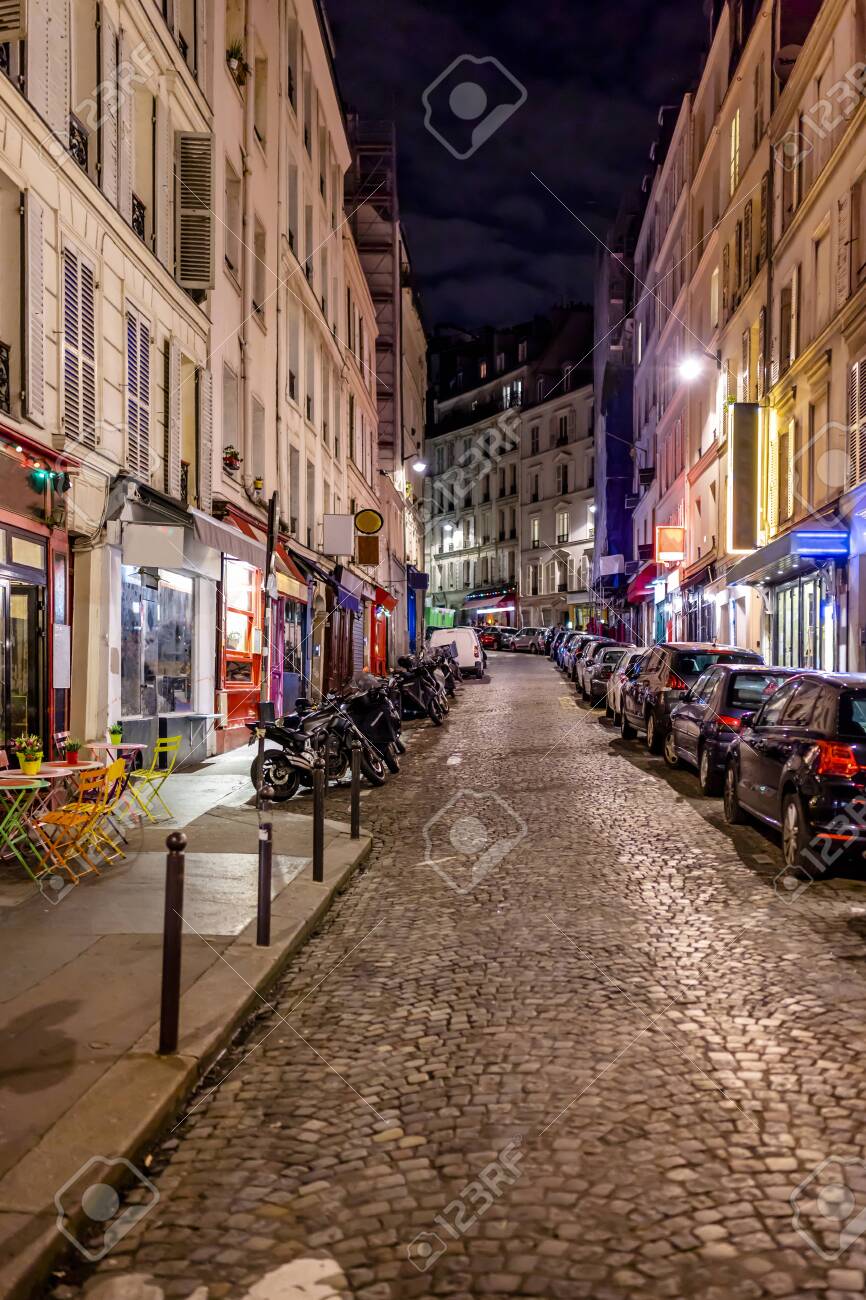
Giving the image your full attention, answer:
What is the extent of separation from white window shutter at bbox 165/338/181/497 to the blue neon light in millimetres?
11168

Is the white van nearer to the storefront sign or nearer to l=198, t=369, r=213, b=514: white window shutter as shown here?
the storefront sign

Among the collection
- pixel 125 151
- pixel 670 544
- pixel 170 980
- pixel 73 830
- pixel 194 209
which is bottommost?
pixel 73 830

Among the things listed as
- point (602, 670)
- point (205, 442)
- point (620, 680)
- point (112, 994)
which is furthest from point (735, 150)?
point (112, 994)

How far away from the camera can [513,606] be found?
77.7 metres

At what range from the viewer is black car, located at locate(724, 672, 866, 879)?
8008mm

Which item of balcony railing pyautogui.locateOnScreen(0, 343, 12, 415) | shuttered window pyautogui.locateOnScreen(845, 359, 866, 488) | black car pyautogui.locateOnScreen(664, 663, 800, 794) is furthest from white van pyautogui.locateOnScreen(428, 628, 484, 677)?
balcony railing pyautogui.locateOnScreen(0, 343, 12, 415)

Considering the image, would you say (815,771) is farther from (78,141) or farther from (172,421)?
(172,421)

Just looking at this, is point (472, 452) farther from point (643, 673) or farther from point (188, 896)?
point (188, 896)

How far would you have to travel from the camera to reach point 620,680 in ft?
69.8

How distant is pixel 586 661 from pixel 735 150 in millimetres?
15053

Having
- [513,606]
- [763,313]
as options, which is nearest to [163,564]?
[763,313]

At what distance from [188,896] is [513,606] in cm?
7083

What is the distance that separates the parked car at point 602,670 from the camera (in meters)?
25.8

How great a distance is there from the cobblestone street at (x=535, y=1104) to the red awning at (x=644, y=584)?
37.0 m
